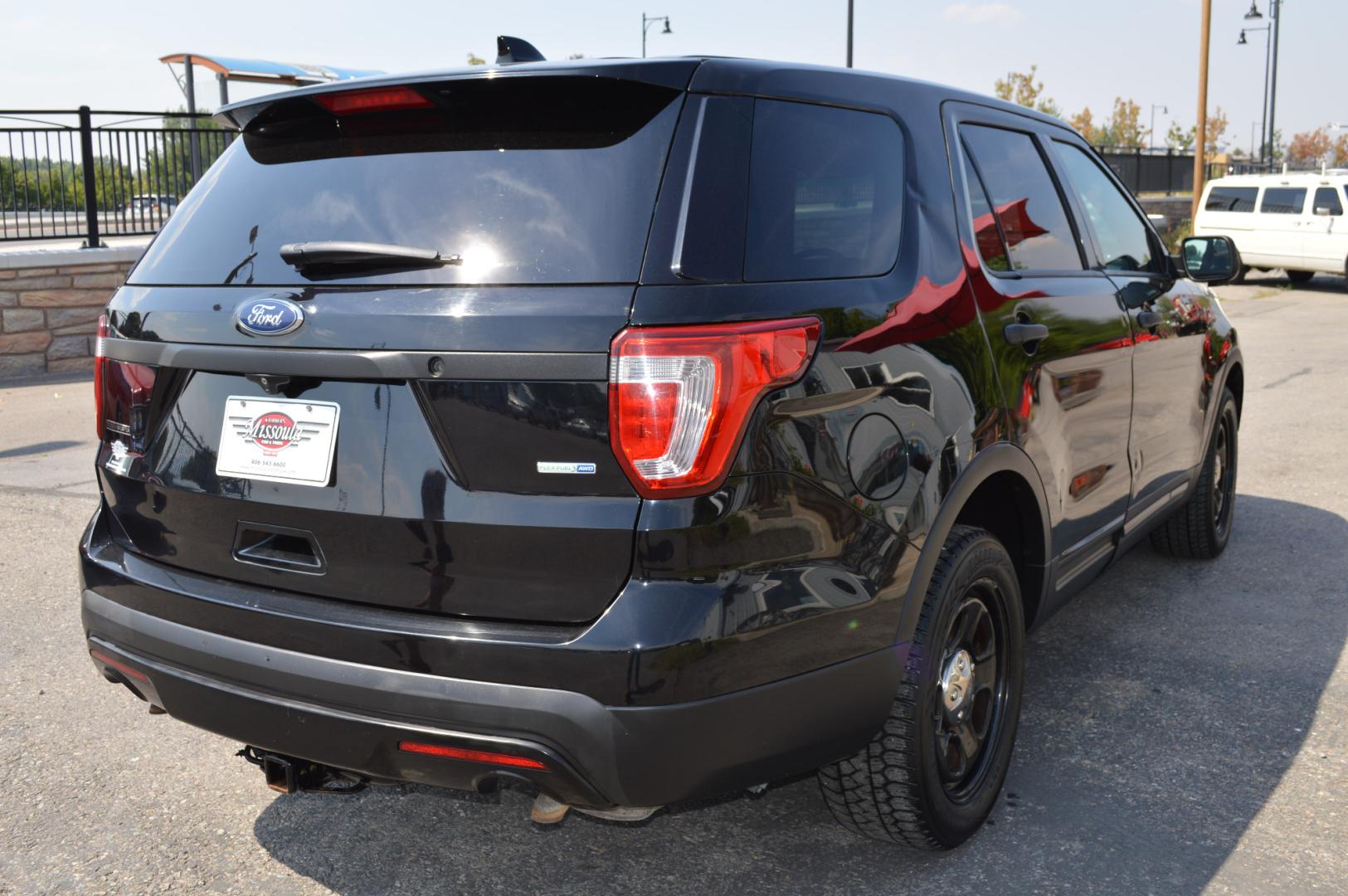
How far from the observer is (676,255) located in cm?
222

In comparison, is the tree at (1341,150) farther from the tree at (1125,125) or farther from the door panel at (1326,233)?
the door panel at (1326,233)

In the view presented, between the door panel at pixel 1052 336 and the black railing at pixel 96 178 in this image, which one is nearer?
the door panel at pixel 1052 336

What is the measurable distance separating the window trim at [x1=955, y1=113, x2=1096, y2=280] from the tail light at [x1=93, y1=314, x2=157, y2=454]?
78.0 inches

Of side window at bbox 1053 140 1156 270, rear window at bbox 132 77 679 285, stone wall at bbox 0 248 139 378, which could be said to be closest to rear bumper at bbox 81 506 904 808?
rear window at bbox 132 77 679 285

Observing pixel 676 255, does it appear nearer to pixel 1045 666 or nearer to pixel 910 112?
pixel 910 112

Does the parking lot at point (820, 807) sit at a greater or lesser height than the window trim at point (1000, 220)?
lesser

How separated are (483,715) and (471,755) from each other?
94 millimetres

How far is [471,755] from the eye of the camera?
224cm

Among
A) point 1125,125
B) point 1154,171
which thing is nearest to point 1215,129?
point 1125,125

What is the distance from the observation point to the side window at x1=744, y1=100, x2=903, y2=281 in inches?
94.4

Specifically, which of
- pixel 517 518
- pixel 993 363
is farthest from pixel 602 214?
pixel 993 363

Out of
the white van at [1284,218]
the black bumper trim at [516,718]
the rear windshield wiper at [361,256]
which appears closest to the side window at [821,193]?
the rear windshield wiper at [361,256]

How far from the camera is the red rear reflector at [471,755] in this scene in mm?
2209

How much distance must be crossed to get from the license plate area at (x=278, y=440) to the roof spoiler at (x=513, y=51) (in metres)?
1.01
